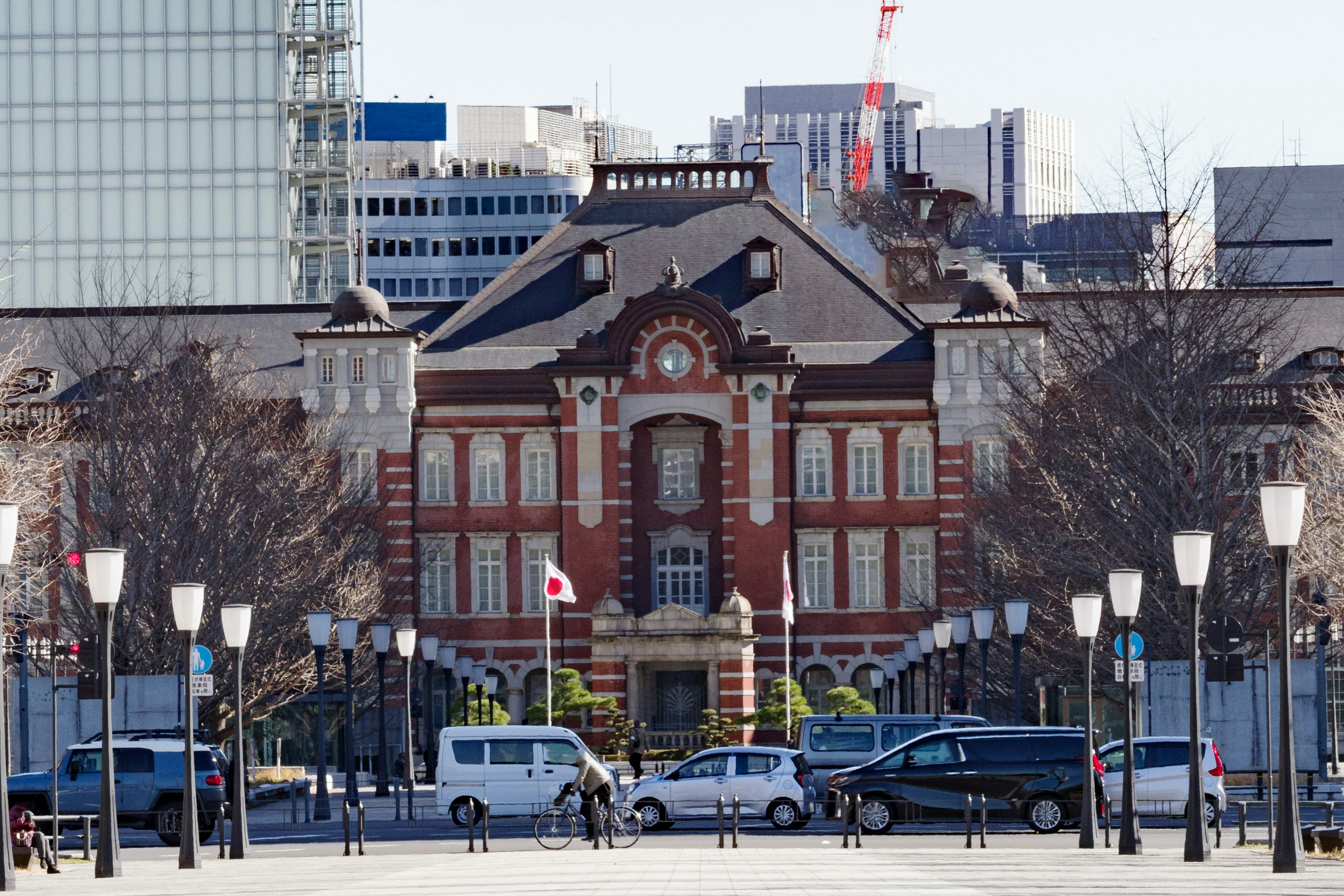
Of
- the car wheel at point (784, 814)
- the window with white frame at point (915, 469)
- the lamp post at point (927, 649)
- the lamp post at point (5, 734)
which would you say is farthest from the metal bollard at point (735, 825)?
the window with white frame at point (915, 469)

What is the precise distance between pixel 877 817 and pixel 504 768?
7975 mm

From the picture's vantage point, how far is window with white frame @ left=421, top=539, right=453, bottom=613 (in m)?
77.1

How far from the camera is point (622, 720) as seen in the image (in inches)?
2857

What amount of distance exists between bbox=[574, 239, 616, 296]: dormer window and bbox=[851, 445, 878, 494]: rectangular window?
382 inches

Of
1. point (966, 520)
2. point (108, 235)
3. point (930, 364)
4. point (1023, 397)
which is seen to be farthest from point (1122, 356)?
point (108, 235)

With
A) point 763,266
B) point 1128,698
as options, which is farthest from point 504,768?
point 763,266

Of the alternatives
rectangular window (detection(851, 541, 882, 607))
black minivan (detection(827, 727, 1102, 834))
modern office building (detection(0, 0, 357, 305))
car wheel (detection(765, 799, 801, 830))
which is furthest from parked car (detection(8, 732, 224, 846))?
modern office building (detection(0, 0, 357, 305))

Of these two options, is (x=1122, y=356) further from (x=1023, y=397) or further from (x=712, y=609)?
(x=712, y=609)

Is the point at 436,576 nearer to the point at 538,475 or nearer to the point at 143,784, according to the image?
the point at 538,475

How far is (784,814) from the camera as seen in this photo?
42188 mm

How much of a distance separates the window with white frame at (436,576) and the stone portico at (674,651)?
557 centimetres

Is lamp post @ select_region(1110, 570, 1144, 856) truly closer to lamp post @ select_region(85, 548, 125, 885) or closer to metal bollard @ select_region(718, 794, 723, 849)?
metal bollard @ select_region(718, 794, 723, 849)

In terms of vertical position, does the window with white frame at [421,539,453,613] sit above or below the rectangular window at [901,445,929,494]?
below

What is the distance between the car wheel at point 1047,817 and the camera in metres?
39.2
